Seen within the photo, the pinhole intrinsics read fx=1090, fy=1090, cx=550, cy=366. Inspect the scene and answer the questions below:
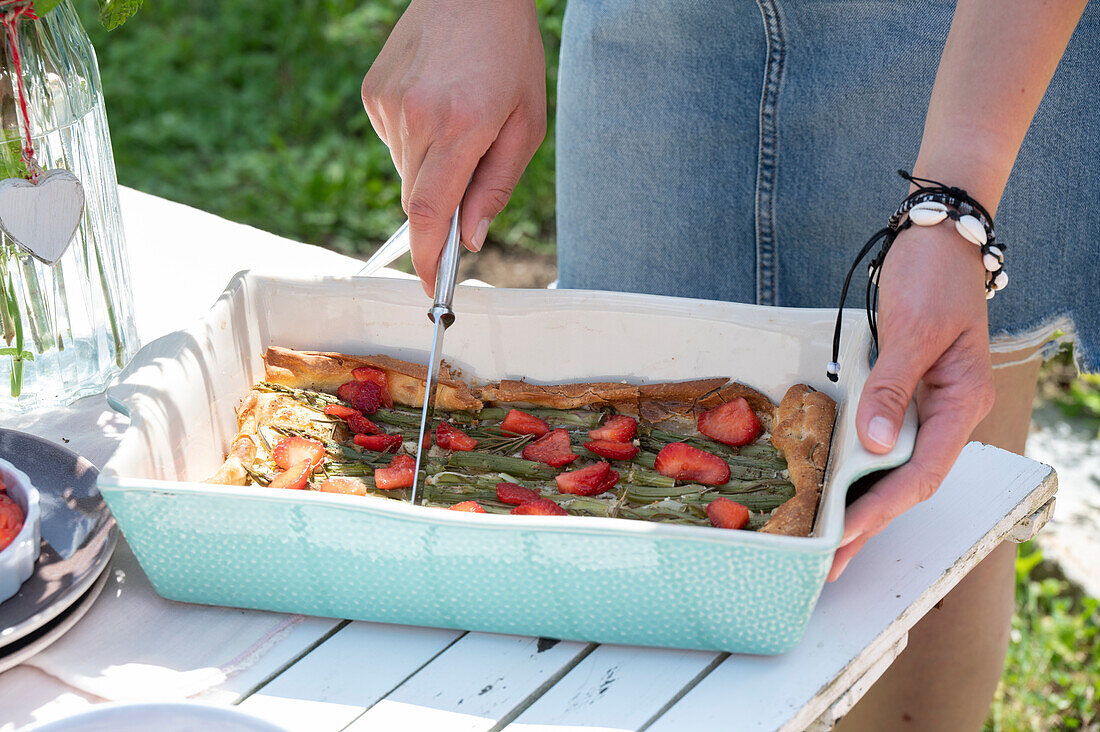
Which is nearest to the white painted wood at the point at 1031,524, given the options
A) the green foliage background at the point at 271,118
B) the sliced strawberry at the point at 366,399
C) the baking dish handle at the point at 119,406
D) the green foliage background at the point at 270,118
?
the sliced strawberry at the point at 366,399

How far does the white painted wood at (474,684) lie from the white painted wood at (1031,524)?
1.66ft

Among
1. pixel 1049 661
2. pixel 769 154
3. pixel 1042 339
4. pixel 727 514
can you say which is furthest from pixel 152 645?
pixel 1049 661

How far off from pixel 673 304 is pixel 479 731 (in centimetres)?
58

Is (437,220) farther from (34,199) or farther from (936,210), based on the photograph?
(936,210)

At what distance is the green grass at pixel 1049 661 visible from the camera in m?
2.05

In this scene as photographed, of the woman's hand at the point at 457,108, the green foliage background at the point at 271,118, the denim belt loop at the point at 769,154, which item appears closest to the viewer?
the woman's hand at the point at 457,108

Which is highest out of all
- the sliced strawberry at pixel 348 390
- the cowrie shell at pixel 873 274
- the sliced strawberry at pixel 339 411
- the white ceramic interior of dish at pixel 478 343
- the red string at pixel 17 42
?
the red string at pixel 17 42

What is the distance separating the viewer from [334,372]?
136 cm

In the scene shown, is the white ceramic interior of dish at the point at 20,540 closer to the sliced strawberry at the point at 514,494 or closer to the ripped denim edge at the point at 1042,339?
the sliced strawberry at the point at 514,494

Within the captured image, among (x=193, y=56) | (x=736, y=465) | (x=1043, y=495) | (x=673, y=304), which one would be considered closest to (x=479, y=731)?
(x=736, y=465)

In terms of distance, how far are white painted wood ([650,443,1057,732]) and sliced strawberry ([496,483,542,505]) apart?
0.91 ft

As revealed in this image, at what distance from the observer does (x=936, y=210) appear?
42.4 inches

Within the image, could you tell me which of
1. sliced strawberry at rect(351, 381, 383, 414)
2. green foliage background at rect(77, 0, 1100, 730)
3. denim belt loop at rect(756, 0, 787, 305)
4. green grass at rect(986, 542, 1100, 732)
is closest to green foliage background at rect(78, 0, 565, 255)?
green foliage background at rect(77, 0, 1100, 730)

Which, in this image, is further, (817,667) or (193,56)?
(193,56)
